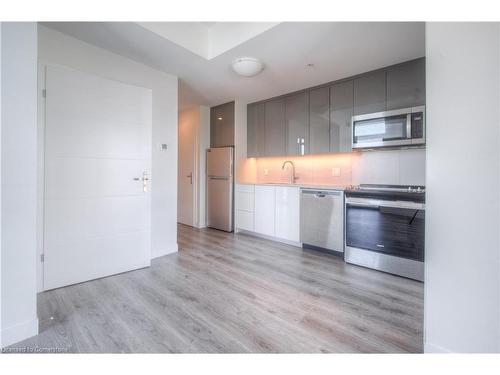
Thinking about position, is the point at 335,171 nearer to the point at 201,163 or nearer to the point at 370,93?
the point at 370,93

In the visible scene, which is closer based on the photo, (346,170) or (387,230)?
(387,230)

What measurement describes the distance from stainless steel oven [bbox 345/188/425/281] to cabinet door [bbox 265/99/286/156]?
1.57 metres

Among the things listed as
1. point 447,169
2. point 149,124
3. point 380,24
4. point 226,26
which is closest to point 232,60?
point 226,26

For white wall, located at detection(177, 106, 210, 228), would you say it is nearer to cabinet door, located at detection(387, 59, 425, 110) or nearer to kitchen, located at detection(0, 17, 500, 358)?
kitchen, located at detection(0, 17, 500, 358)

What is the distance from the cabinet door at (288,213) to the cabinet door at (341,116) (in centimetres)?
85

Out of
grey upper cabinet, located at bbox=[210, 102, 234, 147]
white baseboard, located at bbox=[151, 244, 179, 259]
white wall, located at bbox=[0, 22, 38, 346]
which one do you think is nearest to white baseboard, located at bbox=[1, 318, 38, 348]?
white wall, located at bbox=[0, 22, 38, 346]

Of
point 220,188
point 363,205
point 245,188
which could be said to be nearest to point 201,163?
point 220,188

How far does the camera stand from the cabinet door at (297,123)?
347 cm

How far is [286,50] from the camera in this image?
2.33 meters

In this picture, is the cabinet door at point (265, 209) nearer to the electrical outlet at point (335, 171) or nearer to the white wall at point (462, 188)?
the electrical outlet at point (335, 171)

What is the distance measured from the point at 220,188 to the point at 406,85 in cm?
310

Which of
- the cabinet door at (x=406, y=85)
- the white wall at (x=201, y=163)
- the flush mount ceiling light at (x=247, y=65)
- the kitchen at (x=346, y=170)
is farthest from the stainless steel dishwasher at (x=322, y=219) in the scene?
the white wall at (x=201, y=163)

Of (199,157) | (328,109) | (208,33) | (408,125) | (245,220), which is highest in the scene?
(208,33)

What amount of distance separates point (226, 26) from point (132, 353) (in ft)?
9.37
